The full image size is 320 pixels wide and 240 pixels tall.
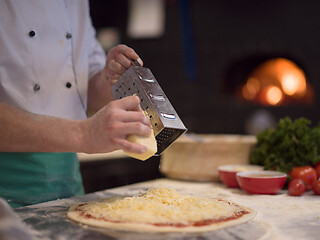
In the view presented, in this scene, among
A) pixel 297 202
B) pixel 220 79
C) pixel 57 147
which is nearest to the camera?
pixel 57 147

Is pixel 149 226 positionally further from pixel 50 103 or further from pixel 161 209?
pixel 50 103

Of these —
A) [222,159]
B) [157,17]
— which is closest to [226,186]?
[222,159]

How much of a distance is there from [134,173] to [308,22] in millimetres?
2761

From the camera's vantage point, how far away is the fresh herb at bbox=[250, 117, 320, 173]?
1824 millimetres

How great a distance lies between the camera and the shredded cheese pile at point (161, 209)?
1132mm

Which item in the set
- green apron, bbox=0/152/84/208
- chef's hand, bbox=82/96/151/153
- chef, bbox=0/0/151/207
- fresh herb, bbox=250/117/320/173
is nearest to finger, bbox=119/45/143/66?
chef, bbox=0/0/151/207

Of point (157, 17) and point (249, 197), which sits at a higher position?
point (157, 17)

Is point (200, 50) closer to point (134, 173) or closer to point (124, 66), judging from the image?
point (134, 173)

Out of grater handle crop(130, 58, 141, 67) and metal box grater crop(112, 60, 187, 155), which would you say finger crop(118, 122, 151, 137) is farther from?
grater handle crop(130, 58, 141, 67)

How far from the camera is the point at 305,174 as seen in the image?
1.77 meters

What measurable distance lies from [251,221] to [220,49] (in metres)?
3.85

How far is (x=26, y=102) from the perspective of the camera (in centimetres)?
162

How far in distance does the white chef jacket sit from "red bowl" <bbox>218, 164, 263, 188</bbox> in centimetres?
76

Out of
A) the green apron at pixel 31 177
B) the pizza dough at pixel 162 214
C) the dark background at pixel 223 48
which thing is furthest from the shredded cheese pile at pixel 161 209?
the dark background at pixel 223 48
